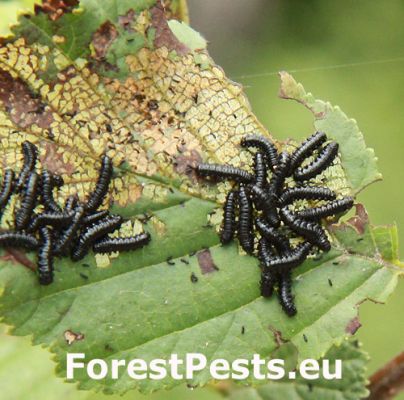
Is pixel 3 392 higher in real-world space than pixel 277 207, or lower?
lower

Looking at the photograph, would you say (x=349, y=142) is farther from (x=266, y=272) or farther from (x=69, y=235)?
(x=69, y=235)

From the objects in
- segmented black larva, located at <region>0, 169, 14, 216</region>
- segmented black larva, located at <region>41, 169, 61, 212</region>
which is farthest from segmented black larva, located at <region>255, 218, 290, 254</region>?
segmented black larva, located at <region>0, 169, 14, 216</region>

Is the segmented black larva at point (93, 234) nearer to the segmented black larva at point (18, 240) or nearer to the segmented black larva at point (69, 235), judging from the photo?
the segmented black larva at point (69, 235)

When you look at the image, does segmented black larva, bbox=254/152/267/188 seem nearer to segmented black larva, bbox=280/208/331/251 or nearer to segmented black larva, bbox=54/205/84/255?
segmented black larva, bbox=280/208/331/251

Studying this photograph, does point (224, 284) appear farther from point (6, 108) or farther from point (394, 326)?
point (394, 326)

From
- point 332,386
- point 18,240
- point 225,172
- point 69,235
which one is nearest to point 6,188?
point 18,240

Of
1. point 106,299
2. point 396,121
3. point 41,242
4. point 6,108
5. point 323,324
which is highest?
point 396,121

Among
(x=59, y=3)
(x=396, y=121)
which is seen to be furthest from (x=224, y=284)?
(x=396, y=121)

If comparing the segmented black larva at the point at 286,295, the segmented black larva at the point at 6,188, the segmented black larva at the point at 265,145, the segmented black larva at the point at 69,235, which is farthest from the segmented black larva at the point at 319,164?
the segmented black larva at the point at 6,188
